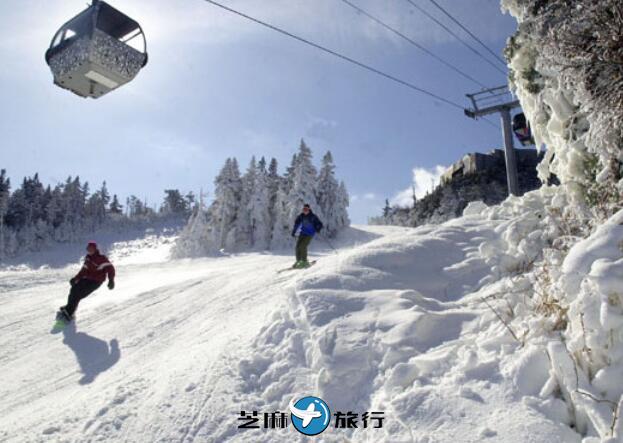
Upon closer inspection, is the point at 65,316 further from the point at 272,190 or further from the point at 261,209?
the point at 272,190

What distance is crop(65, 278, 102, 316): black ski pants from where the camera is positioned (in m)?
7.47

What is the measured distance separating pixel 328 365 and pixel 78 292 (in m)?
6.15

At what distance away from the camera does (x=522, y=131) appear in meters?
12.5

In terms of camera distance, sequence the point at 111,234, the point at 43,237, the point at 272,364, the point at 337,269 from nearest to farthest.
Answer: the point at 272,364, the point at 337,269, the point at 43,237, the point at 111,234

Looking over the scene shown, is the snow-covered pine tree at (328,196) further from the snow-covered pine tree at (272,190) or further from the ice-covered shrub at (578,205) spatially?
the ice-covered shrub at (578,205)

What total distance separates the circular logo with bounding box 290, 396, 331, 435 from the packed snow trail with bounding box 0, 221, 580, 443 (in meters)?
0.08

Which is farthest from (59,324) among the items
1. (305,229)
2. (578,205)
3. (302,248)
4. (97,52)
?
(578,205)

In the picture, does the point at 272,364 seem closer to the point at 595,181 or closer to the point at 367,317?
the point at 367,317

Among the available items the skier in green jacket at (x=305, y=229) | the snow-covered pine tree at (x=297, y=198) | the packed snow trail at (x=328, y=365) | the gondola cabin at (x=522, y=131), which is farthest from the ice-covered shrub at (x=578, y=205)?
the snow-covered pine tree at (x=297, y=198)

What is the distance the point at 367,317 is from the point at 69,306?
6.06 metres

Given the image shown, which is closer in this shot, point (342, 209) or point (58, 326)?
point (58, 326)

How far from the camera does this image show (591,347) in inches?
105

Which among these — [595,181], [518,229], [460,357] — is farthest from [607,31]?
[460,357]

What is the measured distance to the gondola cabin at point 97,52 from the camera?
6.34 m
